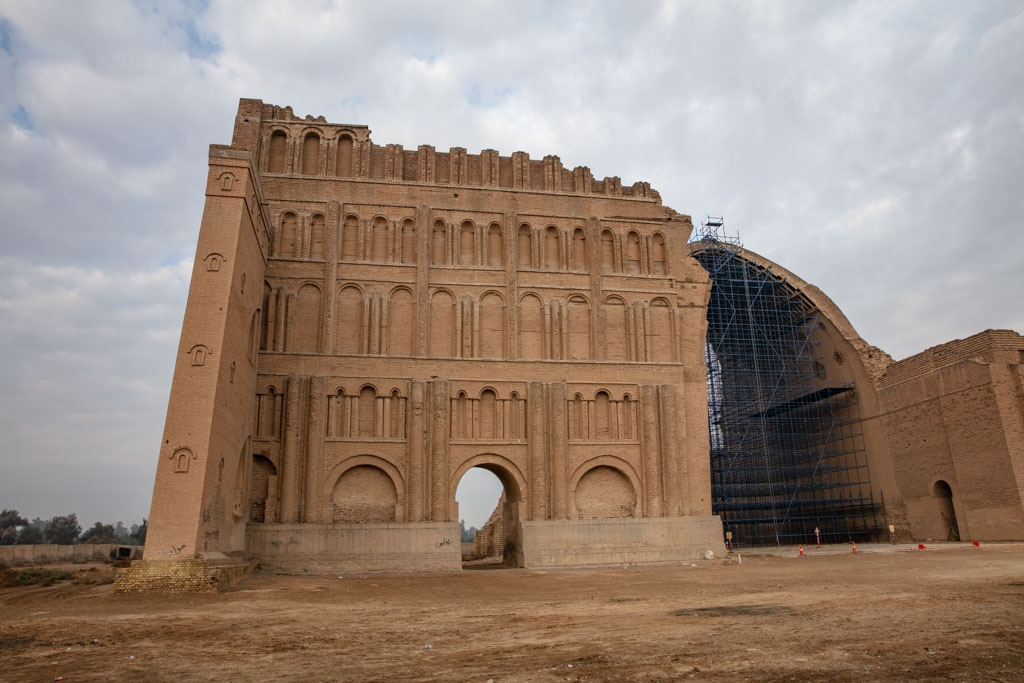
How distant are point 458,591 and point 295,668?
9562 mm

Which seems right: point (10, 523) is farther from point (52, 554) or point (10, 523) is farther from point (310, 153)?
point (310, 153)

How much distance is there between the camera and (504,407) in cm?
2436

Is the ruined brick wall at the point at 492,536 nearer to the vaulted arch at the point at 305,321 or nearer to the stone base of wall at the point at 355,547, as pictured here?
the stone base of wall at the point at 355,547

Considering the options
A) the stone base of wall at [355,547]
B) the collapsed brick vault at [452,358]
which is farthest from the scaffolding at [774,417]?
the stone base of wall at [355,547]

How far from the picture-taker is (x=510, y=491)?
25125 mm

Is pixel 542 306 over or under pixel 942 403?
over

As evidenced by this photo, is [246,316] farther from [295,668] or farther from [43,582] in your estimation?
[295,668]

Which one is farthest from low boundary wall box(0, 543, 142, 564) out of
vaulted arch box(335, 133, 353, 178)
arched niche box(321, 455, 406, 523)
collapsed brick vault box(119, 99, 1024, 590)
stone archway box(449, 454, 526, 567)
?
vaulted arch box(335, 133, 353, 178)

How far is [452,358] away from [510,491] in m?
4.81

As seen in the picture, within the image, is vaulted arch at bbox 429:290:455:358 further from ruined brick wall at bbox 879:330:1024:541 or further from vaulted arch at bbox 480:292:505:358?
ruined brick wall at bbox 879:330:1024:541

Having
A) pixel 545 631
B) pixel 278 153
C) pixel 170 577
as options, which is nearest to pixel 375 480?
pixel 170 577

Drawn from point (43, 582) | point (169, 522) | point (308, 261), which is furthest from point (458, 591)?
point (308, 261)

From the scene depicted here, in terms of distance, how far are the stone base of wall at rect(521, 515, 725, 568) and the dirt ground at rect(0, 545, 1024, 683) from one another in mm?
6674

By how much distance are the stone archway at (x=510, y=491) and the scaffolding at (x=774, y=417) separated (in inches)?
518
